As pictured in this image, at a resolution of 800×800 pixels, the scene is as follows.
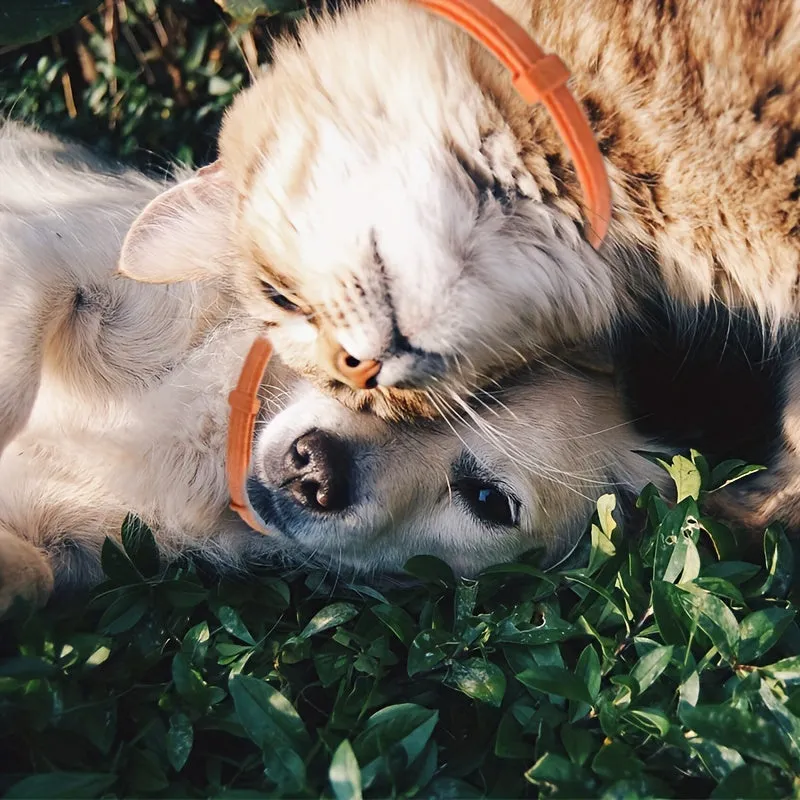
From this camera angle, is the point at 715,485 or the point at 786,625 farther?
the point at 715,485

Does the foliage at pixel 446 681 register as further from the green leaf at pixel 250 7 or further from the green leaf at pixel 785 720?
the green leaf at pixel 250 7

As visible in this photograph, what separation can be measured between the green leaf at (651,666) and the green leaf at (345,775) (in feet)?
1.69

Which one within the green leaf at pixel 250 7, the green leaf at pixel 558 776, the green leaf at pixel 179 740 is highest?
the green leaf at pixel 250 7

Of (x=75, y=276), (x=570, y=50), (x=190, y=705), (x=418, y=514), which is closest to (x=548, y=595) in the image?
(x=418, y=514)

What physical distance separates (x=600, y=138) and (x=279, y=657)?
1166mm

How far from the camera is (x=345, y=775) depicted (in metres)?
1.32

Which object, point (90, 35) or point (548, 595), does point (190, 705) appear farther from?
point (90, 35)

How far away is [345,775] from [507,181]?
3.34 ft

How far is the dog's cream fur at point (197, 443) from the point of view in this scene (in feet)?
6.42

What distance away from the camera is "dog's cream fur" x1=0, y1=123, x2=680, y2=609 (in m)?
1.96

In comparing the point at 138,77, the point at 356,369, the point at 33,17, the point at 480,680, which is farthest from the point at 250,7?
the point at 480,680

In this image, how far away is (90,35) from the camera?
2.87 meters

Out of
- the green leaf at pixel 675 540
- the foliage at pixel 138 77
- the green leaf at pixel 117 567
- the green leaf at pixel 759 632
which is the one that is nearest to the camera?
the green leaf at pixel 759 632

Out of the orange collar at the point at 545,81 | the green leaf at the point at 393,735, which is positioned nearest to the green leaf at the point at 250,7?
the orange collar at the point at 545,81
